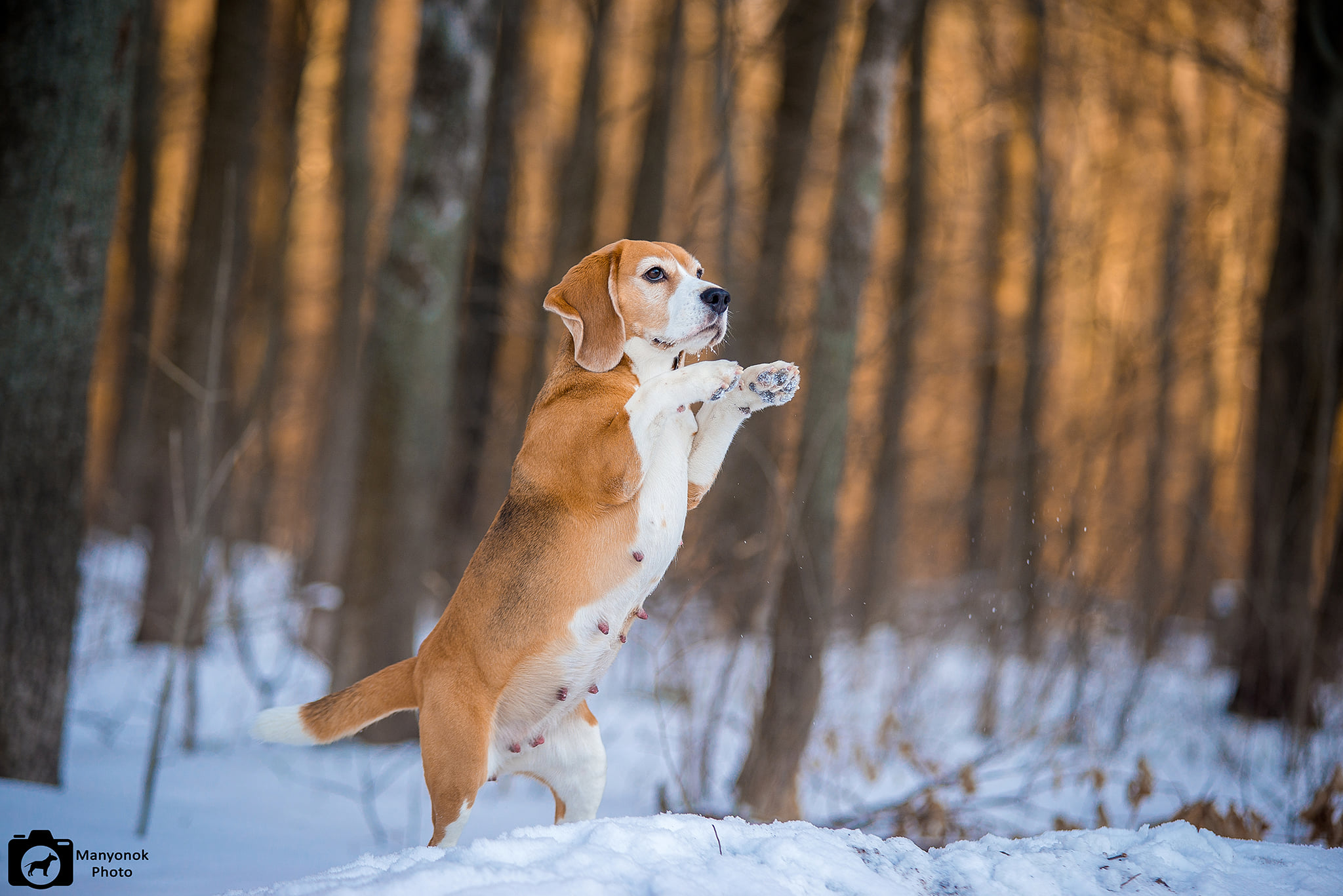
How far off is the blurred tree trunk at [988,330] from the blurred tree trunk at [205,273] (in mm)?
9109

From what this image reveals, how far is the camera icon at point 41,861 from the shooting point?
339 centimetres

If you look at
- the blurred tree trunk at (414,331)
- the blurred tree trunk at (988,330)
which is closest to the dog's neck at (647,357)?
the blurred tree trunk at (414,331)

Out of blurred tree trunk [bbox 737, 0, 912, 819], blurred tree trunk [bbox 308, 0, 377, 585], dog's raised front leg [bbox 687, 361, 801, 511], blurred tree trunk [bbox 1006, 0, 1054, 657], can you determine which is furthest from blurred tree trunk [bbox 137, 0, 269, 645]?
blurred tree trunk [bbox 1006, 0, 1054, 657]

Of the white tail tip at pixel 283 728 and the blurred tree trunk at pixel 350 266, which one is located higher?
the blurred tree trunk at pixel 350 266

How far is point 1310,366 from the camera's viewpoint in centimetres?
845

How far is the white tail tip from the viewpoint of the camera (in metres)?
3.25

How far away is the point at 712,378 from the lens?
9.82ft

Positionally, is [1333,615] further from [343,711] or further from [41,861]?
[41,861]

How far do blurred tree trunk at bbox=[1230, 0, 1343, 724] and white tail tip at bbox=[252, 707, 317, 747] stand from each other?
7.50 meters

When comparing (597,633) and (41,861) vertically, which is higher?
(597,633)

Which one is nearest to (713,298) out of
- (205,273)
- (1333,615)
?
(1333,615)

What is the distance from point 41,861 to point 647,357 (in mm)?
2920

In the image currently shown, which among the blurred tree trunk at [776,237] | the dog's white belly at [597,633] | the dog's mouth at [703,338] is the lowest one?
the dog's white belly at [597,633]

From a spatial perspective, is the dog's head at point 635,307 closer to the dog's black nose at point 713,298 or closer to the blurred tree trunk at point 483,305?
the dog's black nose at point 713,298
